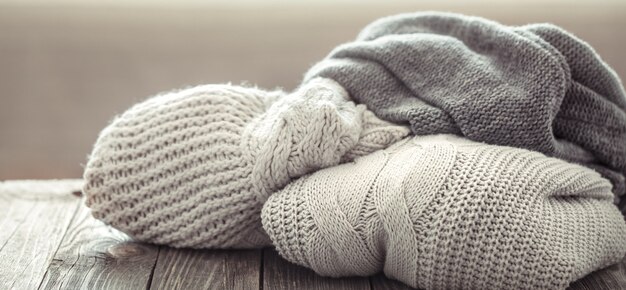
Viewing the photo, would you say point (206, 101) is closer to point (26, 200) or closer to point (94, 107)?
point (26, 200)

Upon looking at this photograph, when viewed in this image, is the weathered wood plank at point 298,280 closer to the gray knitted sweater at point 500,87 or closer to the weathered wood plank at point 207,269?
the weathered wood plank at point 207,269

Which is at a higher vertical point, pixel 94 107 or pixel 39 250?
pixel 39 250

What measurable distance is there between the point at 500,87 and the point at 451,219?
23cm

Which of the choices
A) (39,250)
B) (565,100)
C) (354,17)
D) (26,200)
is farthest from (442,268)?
(354,17)

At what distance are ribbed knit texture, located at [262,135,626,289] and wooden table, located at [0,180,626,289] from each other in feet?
0.11

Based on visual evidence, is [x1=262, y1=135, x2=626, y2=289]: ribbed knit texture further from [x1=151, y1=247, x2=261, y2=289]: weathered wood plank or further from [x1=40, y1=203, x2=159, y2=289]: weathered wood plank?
[x1=40, y1=203, x2=159, y2=289]: weathered wood plank

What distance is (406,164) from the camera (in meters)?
1.07

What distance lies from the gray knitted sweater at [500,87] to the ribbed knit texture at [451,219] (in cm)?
4

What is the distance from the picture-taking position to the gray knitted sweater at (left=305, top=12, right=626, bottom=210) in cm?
112

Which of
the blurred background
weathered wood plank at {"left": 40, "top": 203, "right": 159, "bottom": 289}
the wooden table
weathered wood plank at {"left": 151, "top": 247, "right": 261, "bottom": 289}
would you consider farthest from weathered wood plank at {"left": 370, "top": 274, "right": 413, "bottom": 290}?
the blurred background

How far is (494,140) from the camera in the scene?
44.5 inches

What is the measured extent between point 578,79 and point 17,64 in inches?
59.2

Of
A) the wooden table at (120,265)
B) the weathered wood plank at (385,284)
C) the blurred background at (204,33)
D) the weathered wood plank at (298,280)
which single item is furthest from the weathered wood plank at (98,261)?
the blurred background at (204,33)

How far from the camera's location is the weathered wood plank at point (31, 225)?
1132 millimetres
